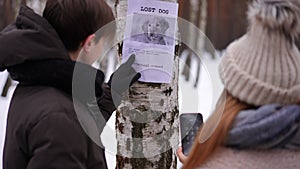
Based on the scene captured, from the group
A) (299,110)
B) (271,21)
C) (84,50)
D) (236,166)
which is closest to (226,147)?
(236,166)

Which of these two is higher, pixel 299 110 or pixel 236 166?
pixel 299 110

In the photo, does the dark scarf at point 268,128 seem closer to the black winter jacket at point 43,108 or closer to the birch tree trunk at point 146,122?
the black winter jacket at point 43,108

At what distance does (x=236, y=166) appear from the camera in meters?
2.01

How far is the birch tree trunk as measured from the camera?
9.12ft

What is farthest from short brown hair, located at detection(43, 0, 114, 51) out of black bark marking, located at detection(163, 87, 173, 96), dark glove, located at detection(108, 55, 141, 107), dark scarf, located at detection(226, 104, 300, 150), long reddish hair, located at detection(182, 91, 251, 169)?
dark scarf, located at detection(226, 104, 300, 150)

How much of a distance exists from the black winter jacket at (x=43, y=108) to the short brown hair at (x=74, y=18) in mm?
41

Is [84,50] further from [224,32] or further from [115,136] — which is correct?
[224,32]

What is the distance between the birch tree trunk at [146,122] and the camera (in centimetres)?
278

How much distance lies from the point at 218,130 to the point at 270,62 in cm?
26

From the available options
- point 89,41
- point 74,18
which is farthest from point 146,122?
point 74,18

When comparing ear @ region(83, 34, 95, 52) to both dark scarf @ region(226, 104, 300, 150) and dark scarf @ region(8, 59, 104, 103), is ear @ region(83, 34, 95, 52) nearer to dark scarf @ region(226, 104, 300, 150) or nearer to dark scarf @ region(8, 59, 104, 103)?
dark scarf @ region(8, 59, 104, 103)

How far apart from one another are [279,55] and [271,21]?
0.11 m

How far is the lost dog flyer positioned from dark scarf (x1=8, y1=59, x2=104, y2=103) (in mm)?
256

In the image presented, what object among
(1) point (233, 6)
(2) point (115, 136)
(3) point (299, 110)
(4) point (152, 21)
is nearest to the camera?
(3) point (299, 110)
